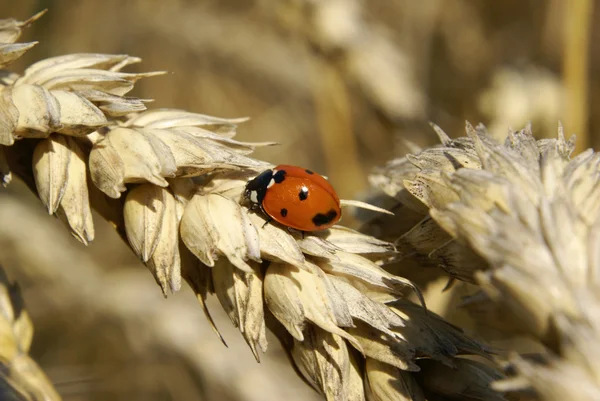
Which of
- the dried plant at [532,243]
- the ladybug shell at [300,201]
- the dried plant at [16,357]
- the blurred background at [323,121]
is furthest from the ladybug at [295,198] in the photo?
the blurred background at [323,121]

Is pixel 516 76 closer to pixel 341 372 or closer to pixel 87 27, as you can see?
pixel 341 372

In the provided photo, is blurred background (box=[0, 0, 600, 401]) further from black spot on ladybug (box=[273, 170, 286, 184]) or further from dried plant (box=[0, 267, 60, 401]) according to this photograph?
dried plant (box=[0, 267, 60, 401])

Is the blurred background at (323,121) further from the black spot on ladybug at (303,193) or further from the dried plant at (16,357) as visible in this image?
the dried plant at (16,357)

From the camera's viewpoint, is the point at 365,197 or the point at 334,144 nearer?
the point at 365,197

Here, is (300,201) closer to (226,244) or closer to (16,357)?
(226,244)

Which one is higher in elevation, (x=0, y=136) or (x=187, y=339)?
(x=0, y=136)

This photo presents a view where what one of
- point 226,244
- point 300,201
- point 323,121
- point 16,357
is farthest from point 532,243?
point 323,121

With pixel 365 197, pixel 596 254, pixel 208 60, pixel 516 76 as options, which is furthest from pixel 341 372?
pixel 208 60
